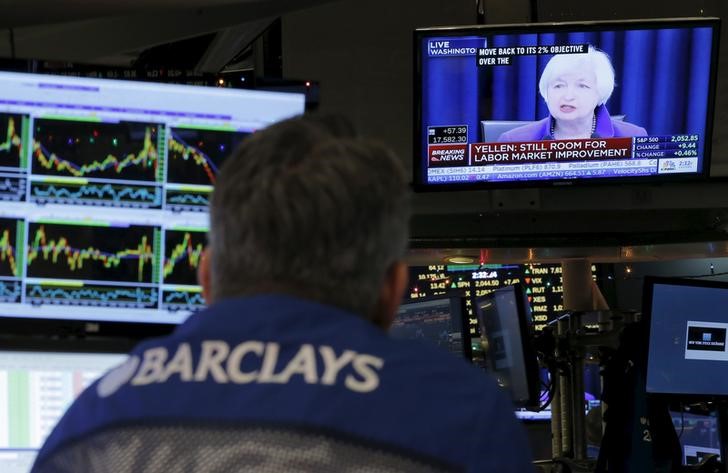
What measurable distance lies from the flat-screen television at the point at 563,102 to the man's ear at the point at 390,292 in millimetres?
2862

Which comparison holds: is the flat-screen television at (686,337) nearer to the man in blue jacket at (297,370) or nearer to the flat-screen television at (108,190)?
the flat-screen television at (108,190)

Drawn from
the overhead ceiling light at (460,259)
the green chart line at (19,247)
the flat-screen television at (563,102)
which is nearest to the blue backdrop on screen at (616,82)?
the flat-screen television at (563,102)

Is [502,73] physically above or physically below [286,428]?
above

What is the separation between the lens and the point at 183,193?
1270 millimetres

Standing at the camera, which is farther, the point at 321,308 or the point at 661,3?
the point at 661,3

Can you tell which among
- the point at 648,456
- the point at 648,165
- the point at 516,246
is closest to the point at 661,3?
the point at 648,165

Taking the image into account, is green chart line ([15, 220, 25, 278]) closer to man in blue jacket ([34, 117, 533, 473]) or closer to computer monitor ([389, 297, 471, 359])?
man in blue jacket ([34, 117, 533, 473])

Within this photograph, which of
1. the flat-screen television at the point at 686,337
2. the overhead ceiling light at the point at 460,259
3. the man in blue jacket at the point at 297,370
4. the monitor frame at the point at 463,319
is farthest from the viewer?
the overhead ceiling light at the point at 460,259

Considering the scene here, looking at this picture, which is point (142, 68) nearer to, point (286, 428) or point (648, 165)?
point (286, 428)

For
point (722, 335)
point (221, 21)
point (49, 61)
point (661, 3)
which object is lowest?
point (722, 335)

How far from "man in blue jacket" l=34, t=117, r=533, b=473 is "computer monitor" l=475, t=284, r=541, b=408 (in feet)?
6.52

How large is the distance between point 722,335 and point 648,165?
107 cm

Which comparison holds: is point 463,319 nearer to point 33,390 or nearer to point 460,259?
point 460,259

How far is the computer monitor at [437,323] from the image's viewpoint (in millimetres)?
2861
